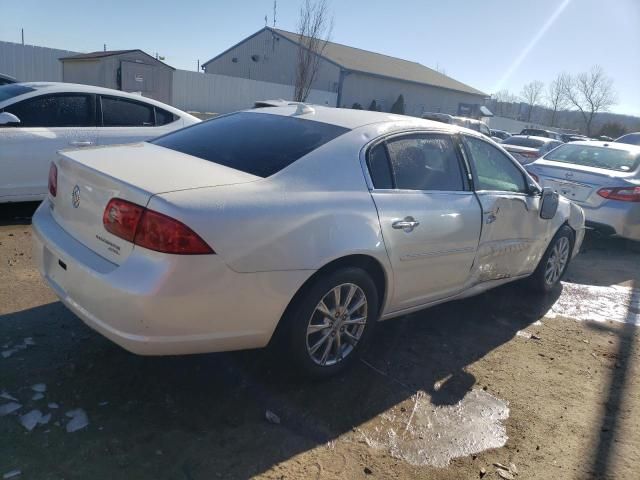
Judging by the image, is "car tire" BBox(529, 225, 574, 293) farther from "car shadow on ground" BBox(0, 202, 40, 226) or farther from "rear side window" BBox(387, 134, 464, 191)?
"car shadow on ground" BBox(0, 202, 40, 226)

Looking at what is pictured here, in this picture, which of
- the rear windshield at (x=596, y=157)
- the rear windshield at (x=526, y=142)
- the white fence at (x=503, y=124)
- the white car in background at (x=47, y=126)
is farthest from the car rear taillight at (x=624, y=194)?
the white fence at (x=503, y=124)

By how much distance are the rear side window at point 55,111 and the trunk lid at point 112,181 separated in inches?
116

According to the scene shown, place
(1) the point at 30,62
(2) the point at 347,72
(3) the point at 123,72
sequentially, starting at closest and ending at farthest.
A: (3) the point at 123,72 < (1) the point at 30,62 < (2) the point at 347,72

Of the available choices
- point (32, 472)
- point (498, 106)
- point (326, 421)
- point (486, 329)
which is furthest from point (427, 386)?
point (498, 106)

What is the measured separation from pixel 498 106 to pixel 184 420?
8502 cm

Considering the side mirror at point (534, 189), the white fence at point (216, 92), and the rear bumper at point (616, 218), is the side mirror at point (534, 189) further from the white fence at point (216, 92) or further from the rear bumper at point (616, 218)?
the white fence at point (216, 92)

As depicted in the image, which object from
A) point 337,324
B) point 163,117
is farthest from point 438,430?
point 163,117

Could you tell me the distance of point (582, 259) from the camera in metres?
7.31

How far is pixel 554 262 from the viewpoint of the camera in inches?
213

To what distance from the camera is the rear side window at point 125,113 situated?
6.31 m

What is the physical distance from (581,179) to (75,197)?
6.67m

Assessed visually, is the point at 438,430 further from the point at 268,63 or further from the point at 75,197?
the point at 268,63

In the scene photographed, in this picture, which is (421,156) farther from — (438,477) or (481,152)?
(438,477)

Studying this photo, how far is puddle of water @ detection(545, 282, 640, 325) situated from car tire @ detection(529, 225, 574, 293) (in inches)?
8.1
